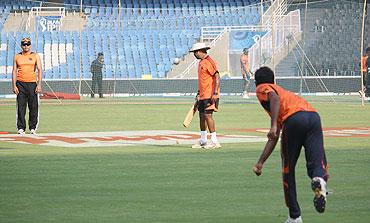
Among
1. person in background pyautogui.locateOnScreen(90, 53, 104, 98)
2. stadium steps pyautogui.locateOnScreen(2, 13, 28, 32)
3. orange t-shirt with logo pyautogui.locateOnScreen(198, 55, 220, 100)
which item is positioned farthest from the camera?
stadium steps pyautogui.locateOnScreen(2, 13, 28, 32)

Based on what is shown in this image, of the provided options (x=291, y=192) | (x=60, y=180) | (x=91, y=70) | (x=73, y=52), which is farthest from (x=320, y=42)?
(x=291, y=192)

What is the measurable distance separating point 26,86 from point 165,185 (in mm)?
11451

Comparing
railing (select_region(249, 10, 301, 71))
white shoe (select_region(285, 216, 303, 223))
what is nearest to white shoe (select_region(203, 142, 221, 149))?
white shoe (select_region(285, 216, 303, 223))

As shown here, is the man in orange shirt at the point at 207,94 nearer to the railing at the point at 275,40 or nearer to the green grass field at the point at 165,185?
the green grass field at the point at 165,185

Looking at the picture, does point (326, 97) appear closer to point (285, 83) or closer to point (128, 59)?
point (285, 83)

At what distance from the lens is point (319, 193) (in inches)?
401

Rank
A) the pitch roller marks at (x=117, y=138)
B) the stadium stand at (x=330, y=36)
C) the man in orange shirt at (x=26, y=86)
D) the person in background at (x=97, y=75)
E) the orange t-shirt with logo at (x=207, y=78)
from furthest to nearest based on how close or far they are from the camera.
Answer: the person in background at (x=97, y=75) → the stadium stand at (x=330, y=36) → the man in orange shirt at (x=26, y=86) → the pitch roller marks at (x=117, y=138) → the orange t-shirt with logo at (x=207, y=78)

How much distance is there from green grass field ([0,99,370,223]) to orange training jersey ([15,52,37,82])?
3.18m

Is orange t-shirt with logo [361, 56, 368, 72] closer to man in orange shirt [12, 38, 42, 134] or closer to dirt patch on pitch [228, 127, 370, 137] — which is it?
dirt patch on pitch [228, 127, 370, 137]

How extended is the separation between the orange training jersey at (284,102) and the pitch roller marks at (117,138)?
10903mm

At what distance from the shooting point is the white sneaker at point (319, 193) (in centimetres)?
1011

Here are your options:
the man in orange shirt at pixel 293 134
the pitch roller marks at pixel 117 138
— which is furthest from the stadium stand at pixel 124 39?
the man in orange shirt at pixel 293 134

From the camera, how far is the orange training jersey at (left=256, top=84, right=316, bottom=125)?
10.7 metres

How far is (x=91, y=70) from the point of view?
5044 cm
